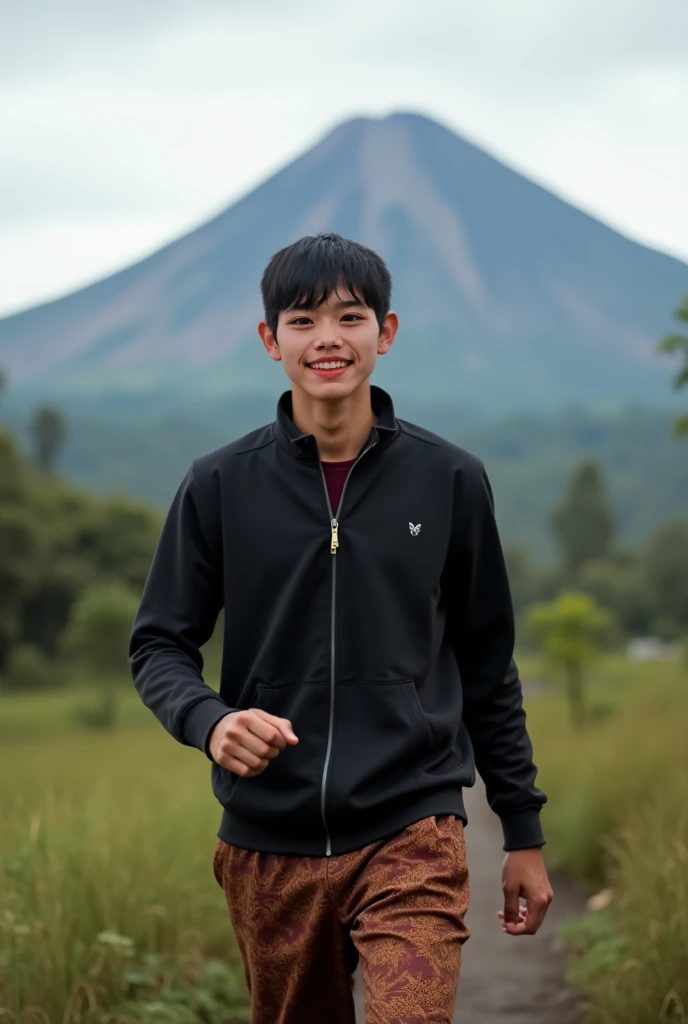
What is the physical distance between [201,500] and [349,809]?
74cm

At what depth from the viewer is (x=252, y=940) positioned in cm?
297

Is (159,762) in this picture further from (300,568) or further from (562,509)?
(562,509)

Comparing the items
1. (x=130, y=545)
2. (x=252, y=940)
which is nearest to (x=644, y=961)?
(x=252, y=940)

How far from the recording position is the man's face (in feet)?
9.87

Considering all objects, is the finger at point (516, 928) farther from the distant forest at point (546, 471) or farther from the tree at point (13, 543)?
the distant forest at point (546, 471)

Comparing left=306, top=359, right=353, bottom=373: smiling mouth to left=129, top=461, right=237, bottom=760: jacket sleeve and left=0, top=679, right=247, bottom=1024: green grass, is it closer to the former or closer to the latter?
left=129, top=461, right=237, bottom=760: jacket sleeve

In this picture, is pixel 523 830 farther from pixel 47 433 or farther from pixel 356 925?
pixel 47 433

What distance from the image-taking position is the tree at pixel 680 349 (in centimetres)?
1095

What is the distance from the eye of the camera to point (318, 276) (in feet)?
→ 9.95

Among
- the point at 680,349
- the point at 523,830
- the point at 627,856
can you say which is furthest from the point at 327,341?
the point at 680,349

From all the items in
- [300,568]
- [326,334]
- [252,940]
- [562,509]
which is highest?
[562,509]

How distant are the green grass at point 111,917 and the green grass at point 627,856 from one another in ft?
4.63

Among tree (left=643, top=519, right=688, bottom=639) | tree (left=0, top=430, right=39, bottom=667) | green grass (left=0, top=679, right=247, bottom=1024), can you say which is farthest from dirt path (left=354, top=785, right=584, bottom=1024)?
tree (left=643, top=519, right=688, bottom=639)

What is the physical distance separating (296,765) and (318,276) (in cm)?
104
